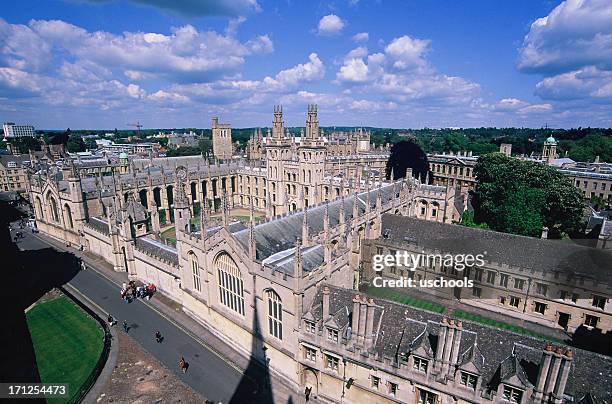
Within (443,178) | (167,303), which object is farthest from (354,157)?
(167,303)

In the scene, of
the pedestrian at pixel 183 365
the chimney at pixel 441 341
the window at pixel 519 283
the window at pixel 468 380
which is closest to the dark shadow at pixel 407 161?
the window at pixel 519 283

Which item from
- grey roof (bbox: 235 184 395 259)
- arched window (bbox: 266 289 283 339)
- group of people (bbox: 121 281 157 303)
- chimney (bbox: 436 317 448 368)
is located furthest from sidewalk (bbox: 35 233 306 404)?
chimney (bbox: 436 317 448 368)

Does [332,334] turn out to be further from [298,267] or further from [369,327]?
[298,267]

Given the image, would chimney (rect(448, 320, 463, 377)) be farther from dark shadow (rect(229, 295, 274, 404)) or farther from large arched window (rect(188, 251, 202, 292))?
large arched window (rect(188, 251, 202, 292))

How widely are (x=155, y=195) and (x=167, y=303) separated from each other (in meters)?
36.8

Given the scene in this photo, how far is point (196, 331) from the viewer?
109ft

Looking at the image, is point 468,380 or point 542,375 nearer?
point 542,375

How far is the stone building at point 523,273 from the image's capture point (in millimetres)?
32469

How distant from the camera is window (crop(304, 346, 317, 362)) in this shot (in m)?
25.1

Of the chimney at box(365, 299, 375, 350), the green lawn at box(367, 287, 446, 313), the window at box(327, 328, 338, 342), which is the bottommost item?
the green lawn at box(367, 287, 446, 313)

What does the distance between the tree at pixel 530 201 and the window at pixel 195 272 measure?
43.1 metres

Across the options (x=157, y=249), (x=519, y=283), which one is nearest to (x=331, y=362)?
(x=519, y=283)

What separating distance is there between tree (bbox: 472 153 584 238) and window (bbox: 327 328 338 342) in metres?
37.3

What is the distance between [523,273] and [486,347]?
18414 mm
